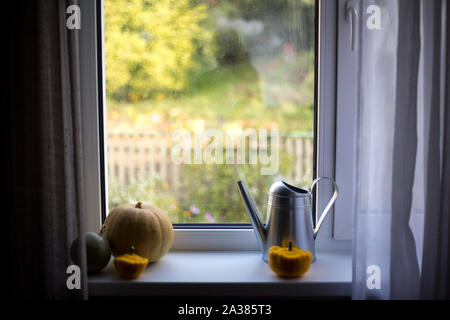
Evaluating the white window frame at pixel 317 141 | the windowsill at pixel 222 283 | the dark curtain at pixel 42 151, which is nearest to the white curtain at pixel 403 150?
the windowsill at pixel 222 283

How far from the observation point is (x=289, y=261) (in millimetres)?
926

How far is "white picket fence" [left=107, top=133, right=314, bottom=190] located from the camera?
1160mm

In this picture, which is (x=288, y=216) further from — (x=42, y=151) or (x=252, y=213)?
(x=42, y=151)

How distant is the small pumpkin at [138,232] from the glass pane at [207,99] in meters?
0.17

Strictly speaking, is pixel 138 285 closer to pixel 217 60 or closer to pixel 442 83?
pixel 217 60

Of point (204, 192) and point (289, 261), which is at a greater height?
point (204, 192)

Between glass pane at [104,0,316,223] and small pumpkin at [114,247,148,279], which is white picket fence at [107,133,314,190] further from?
small pumpkin at [114,247,148,279]

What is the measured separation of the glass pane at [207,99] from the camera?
3.71 feet

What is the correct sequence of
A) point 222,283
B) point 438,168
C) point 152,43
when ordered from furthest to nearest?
point 152,43
point 222,283
point 438,168

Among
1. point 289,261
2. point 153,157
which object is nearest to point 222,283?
point 289,261

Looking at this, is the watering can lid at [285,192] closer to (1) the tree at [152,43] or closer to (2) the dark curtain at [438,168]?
(2) the dark curtain at [438,168]

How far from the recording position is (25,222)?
86 cm

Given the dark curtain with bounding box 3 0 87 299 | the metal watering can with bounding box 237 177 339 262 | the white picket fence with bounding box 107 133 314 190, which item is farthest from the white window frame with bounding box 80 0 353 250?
the dark curtain with bounding box 3 0 87 299

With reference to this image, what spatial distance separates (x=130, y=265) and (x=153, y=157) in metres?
0.37
